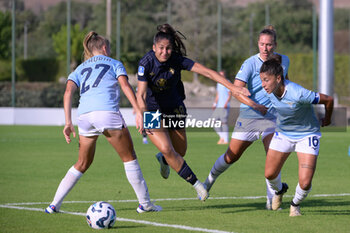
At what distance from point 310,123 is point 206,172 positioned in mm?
5969

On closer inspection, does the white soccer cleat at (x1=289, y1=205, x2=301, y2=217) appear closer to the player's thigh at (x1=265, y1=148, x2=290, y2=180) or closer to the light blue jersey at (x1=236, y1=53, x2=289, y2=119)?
the player's thigh at (x1=265, y1=148, x2=290, y2=180)

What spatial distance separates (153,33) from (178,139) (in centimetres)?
3210

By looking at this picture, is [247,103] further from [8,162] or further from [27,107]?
[27,107]

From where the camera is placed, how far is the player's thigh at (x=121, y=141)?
7945mm

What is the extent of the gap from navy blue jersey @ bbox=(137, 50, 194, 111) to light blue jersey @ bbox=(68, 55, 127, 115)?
47cm

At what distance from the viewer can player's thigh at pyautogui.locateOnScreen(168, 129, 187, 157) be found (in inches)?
357

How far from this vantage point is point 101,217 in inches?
289

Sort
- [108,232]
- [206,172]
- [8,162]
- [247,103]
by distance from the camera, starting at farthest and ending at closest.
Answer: [8,162]
[206,172]
[247,103]
[108,232]

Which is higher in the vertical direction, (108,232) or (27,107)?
(108,232)

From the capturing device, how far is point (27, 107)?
1475 inches

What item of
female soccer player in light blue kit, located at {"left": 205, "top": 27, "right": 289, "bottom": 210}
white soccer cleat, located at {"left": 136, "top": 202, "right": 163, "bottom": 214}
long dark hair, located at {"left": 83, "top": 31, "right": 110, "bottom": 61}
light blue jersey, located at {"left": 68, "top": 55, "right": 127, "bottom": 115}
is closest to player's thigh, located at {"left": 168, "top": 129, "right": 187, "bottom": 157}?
female soccer player in light blue kit, located at {"left": 205, "top": 27, "right": 289, "bottom": 210}

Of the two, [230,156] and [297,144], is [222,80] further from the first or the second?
[230,156]

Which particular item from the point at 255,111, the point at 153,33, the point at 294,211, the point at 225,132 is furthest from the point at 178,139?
the point at 153,33

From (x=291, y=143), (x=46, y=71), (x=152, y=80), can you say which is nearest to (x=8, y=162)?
(x=152, y=80)
